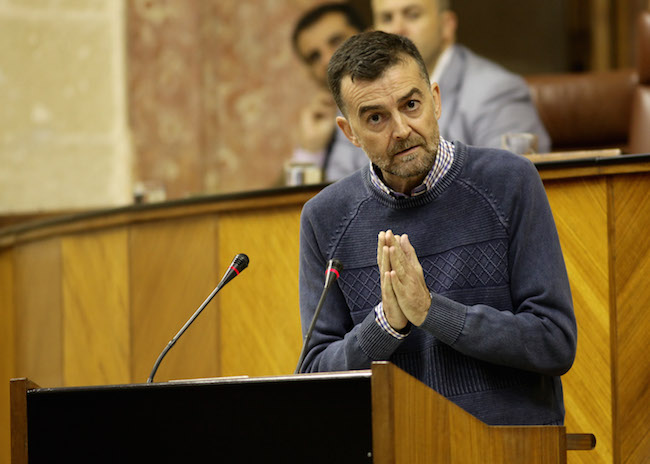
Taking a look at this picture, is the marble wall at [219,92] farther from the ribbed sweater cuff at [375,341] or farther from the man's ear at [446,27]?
the ribbed sweater cuff at [375,341]

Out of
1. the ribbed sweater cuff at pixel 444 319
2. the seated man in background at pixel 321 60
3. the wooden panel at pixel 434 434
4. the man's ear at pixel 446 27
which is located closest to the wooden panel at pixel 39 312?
the seated man in background at pixel 321 60

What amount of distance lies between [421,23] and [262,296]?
160 cm

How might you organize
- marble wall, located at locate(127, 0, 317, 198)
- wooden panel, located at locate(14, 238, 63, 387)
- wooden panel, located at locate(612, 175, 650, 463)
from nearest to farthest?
wooden panel, located at locate(612, 175, 650, 463), wooden panel, located at locate(14, 238, 63, 387), marble wall, located at locate(127, 0, 317, 198)

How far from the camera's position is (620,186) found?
220cm

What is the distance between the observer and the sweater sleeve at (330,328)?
1651 mm

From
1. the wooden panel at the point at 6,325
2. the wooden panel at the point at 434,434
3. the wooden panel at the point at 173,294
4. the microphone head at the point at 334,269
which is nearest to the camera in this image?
the wooden panel at the point at 434,434

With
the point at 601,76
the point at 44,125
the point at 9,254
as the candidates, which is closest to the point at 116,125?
the point at 44,125

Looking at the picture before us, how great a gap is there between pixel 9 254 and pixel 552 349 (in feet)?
8.74

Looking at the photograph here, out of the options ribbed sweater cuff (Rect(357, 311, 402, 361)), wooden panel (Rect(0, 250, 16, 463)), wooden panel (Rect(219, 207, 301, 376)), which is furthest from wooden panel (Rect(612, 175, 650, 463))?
wooden panel (Rect(0, 250, 16, 463))

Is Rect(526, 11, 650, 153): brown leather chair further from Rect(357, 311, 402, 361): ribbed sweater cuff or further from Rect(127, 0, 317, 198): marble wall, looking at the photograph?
Rect(357, 311, 402, 361): ribbed sweater cuff

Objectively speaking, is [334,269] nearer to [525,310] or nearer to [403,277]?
[403,277]

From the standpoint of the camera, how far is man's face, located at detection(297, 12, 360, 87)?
5012 millimetres

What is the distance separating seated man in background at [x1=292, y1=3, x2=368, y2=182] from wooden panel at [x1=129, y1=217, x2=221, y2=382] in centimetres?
100

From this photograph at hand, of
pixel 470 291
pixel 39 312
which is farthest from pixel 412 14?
pixel 470 291
